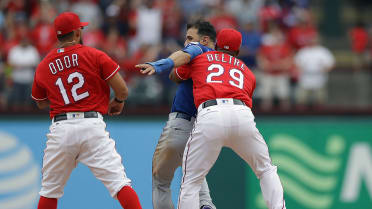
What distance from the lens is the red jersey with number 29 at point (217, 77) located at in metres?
6.59

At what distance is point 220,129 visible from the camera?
6.37m

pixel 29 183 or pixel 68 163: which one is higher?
pixel 68 163

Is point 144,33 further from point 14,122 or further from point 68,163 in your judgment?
point 68,163

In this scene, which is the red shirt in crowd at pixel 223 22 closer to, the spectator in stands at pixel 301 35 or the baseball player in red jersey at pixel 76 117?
the spectator in stands at pixel 301 35

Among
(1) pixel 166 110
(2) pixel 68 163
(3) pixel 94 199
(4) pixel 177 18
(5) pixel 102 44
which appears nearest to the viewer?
(2) pixel 68 163

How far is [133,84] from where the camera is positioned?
36.6ft

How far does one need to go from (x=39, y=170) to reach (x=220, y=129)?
15.4 feet

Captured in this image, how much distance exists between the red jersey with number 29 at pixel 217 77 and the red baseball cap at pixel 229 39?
0.10 metres

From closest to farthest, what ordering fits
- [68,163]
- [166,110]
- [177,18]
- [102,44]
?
[68,163]
[166,110]
[102,44]
[177,18]

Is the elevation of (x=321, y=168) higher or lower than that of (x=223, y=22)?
lower

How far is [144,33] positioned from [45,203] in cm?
651

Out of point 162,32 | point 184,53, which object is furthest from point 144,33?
point 184,53

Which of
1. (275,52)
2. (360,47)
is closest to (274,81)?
(275,52)

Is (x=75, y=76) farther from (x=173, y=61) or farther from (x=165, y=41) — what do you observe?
(x=165, y=41)
